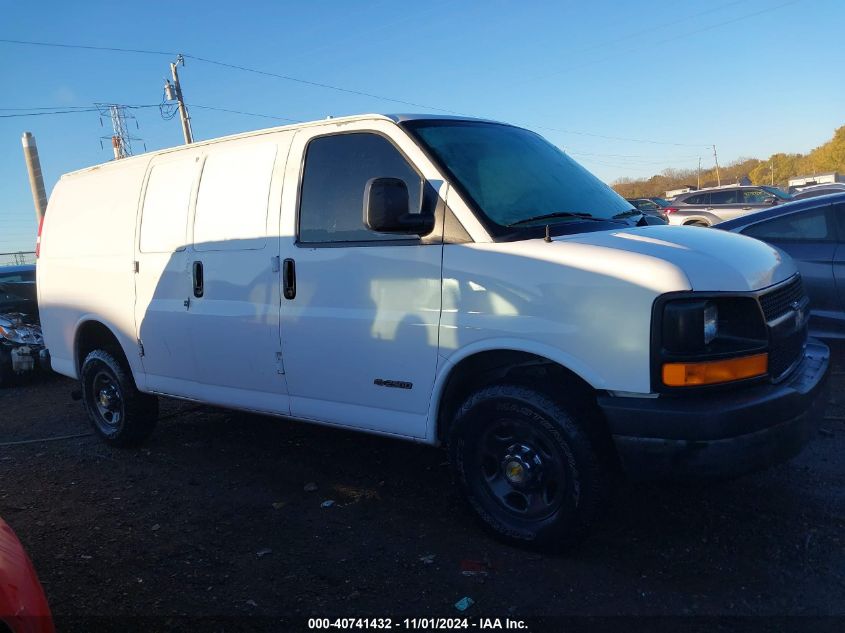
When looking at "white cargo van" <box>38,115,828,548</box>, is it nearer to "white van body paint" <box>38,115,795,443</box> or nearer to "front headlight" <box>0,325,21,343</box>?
"white van body paint" <box>38,115,795,443</box>

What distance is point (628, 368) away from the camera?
2.95 metres

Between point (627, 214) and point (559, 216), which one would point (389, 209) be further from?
point (627, 214)

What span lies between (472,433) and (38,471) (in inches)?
146

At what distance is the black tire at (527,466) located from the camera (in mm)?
3145

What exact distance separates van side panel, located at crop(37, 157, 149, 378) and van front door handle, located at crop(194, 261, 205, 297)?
2.56 feet

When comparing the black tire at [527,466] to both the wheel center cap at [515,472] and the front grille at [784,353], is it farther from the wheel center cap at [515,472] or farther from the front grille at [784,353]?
the front grille at [784,353]

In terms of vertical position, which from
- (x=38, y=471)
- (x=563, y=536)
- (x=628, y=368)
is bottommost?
(x=38, y=471)

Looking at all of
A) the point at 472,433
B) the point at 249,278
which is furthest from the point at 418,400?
the point at 249,278

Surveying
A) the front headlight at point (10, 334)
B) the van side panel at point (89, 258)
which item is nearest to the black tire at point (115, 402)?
the van side panel at point (89, 258)

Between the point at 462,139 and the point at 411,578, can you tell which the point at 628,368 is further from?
the point at 462,139

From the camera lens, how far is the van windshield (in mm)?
3596

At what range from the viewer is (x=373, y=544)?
3.64 meters

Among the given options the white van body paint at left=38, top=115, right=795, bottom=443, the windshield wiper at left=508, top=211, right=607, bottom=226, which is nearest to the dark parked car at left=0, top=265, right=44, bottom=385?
the white van body paint at left=38, top=115, right=795, bottom=443

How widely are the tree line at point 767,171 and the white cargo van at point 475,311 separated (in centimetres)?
Result: 6409
